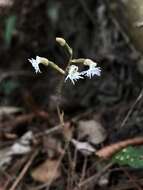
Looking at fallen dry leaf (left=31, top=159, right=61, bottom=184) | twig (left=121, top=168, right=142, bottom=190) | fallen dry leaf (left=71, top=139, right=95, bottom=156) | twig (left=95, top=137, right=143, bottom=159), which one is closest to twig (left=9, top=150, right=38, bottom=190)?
fallen dry leaf (left=31, top=159, right=61, bottom=184)

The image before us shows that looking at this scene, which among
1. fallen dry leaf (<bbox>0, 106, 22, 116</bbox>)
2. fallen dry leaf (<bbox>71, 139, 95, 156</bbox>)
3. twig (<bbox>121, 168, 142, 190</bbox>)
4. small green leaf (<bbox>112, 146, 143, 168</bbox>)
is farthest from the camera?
fallen dry leaf (<bbox>0, 106, 22, 116</bbox>)

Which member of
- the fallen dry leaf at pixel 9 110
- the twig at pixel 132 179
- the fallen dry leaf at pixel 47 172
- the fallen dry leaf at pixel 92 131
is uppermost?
the fallen dry leaf at pixel 9 110

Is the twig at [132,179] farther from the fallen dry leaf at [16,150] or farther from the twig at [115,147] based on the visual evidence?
the fallen dry leaf at [16,150]

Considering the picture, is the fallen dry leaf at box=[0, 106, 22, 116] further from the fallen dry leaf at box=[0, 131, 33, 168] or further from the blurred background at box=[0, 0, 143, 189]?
the fallen dry leaf at box=[0, 131, 33, 168]

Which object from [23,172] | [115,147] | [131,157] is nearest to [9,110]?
[23,172]

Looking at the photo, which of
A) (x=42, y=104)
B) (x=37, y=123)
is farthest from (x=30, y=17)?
(x=37, y=123)

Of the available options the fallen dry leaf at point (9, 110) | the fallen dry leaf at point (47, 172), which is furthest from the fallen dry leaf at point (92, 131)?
the fallen dry leaf at point (9, 110)

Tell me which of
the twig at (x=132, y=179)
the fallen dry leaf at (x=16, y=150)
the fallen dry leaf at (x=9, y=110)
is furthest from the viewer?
the fallen dry leaf at (x=9, y=110)
